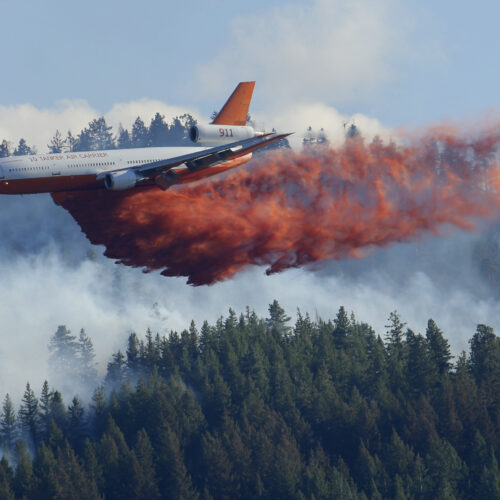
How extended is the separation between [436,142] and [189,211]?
72.8 ft

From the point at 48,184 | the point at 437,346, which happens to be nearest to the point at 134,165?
the point at 48,184

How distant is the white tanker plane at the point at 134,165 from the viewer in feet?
232

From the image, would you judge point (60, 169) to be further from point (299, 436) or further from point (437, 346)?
point (437, 346)

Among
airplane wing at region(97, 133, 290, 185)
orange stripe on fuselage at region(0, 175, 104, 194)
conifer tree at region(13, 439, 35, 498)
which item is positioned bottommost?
conifer tree at region(13, 439, 35, 498)

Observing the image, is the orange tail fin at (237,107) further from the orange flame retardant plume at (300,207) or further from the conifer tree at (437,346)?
the conifer tree at (437,346)

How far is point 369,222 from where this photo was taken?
8362 cm

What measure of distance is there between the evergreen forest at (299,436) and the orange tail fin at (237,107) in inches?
3086

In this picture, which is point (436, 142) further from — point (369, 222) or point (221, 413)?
point (221, 413)

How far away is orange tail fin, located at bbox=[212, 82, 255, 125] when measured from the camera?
268 feet

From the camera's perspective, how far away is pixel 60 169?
71.7 m

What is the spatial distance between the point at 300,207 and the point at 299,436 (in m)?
98.8

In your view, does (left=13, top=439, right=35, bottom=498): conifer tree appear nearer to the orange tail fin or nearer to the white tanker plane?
the orange tail fin

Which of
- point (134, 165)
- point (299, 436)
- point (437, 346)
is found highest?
point (134, 165)

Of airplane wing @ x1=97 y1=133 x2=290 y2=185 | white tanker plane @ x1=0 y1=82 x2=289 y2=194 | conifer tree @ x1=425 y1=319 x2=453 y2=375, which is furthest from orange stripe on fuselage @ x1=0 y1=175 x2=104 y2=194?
conifer tree @ x1=425 y1=319 x2=453 y2=375
